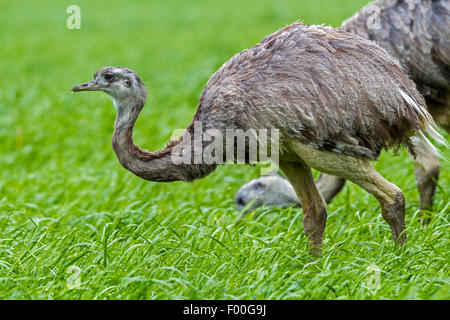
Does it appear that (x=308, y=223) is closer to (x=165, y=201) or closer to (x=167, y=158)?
(x=167, y=158)

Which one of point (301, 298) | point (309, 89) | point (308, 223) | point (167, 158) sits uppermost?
point (309, 89)

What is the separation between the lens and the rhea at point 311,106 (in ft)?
13.8

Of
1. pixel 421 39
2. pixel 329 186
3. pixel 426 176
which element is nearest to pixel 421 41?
pixel 421 39

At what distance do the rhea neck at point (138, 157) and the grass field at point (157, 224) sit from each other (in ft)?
1.43

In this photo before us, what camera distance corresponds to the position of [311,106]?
4.19m

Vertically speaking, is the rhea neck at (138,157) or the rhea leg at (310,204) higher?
the rhea neck at (138,157)

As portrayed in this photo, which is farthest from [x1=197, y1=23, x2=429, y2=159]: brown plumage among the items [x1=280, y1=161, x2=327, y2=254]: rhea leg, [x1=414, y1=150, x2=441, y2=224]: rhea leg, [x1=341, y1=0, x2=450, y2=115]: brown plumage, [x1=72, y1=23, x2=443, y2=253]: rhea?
[x1=414, y1=150, x2=441, y2=224]: rhea leg

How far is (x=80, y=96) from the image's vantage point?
33.7ft

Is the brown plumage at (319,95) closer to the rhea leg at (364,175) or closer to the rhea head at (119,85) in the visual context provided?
the rhea leg at (364,175)

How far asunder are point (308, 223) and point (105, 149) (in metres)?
3.75

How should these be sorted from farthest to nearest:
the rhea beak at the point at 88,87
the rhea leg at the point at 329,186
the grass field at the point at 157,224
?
the rhea leg at the point at 329,186 → the rhea beak at the point at 88,87 → the grass field at the point at 157,224

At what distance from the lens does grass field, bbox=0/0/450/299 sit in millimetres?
3910

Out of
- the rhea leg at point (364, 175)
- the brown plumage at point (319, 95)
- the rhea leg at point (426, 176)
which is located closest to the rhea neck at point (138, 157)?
the brown plumage at point (319, 95)

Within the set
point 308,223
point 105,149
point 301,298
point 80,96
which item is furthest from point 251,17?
point 301,298
